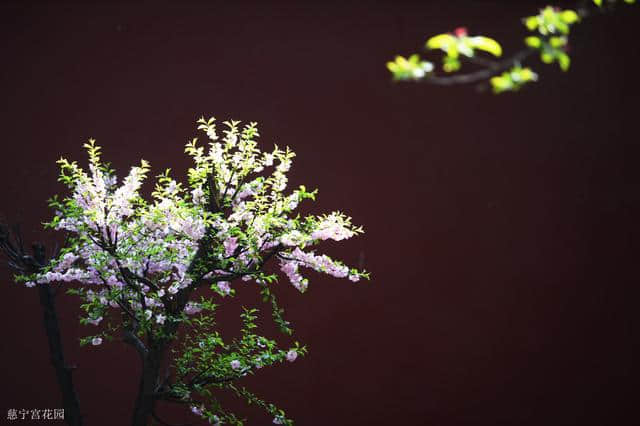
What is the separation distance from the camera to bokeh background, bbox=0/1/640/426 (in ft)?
11.0

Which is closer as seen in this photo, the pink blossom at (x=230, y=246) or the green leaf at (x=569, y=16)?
the green leaf at (x=569, y=16)

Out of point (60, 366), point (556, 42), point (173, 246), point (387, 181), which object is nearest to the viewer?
point (556, 42)

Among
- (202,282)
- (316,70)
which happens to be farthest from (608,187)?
(202,282)

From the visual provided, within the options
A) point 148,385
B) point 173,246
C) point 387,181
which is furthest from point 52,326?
point 387,181

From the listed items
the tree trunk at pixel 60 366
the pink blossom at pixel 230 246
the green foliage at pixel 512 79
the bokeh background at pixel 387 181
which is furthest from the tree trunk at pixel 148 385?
the green foliage at pixel 512 79

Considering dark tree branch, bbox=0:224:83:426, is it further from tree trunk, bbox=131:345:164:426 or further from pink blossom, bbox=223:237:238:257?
pink blossom, bbox=223:237:238:257

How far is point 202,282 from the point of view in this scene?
7.65 ft

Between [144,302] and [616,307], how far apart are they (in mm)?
2672

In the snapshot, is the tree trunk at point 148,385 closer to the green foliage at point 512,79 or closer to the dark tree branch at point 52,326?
the dark tree branch at point 52,326

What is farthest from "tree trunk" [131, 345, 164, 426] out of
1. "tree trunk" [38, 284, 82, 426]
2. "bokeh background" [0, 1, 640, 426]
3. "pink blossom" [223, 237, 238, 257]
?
"bokeh background" [0, 1, 640, 426]

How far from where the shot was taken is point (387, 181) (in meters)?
3.54

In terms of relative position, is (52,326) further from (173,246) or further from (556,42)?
(556,42)

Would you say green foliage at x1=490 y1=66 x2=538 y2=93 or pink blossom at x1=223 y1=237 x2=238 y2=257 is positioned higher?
green foliage at x1=490 y1=66 x2=538 y2=93

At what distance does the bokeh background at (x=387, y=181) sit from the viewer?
132 inches
